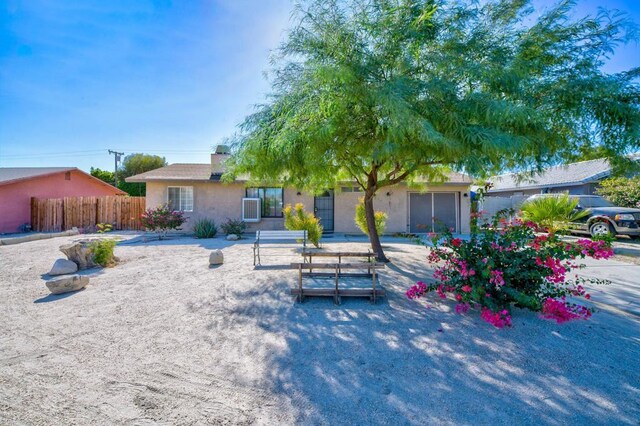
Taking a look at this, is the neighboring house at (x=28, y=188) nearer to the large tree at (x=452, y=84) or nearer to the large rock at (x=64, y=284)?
the large rock at (x=64, y=284)

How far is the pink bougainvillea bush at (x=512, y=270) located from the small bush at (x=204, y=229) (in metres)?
11.1

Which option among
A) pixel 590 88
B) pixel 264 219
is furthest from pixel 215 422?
pixel 264 219

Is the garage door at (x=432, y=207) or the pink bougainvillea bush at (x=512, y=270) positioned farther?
the garage door at (x=432, y=207)

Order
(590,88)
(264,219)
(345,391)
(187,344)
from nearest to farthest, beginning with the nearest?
(345,391), (187,344), (590,88), (264,219)

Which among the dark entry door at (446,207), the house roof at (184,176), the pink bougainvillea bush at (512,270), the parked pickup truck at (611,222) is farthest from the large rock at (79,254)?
the parked pickup truck at (611,222)

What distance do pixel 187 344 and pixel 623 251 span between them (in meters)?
13.3

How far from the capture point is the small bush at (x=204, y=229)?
43.0 feet

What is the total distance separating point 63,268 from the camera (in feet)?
22.0

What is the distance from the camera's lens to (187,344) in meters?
3.51

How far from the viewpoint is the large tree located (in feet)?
13.8

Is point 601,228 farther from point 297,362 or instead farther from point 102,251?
point 102,251

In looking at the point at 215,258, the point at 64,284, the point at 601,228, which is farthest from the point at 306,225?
the point at 601,228

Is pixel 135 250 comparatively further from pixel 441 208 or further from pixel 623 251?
pixel 623 251

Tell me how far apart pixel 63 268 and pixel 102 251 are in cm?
93
